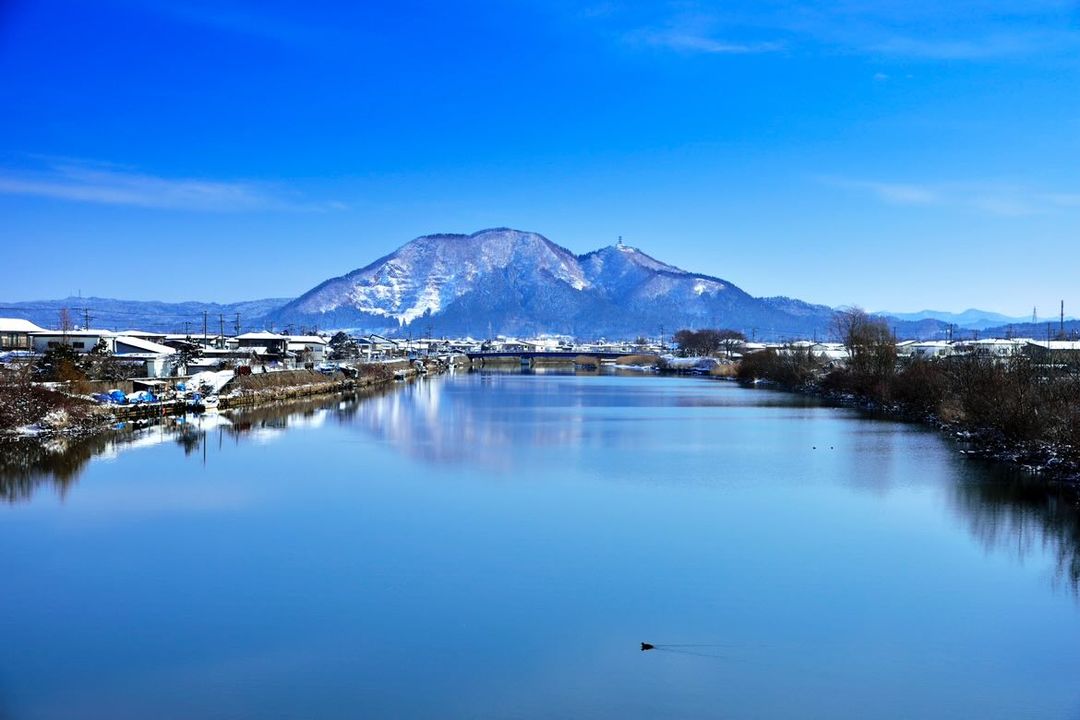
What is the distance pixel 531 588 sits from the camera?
18.1ft

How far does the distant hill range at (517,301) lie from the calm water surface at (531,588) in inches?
4768

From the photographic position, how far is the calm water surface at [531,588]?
4.05m

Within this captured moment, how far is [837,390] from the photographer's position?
77.0 ft

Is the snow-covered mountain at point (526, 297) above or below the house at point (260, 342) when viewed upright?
above

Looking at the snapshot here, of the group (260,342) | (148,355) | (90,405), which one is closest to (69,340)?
(148,355)

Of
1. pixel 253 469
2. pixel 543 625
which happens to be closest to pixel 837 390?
pixel 253 469

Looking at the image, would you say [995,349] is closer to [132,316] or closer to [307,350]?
[307,350]

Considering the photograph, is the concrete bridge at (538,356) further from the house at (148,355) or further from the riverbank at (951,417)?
the house at (148,355)

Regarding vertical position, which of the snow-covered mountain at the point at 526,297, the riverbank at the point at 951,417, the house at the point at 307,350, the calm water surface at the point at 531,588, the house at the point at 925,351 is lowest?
the calm water surface at the point at 531,588

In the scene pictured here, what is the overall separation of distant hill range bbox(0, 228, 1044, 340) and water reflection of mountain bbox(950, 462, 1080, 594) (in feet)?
398

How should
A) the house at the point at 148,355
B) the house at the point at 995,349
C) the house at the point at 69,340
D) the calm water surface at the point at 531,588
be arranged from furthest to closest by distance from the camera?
the house at the point at 69,340 → the house at the point at 148,355 → the house at the point at 995,349 → the calm water surface at the point at 531,588

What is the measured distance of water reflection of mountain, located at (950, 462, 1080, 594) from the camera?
21.8 feet

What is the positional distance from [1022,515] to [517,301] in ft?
468

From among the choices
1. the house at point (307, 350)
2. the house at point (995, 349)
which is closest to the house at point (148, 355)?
the house at point (307, 350)
